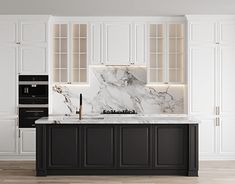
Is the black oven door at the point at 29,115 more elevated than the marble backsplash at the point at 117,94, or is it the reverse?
the marble backsplash at the point at 117,94

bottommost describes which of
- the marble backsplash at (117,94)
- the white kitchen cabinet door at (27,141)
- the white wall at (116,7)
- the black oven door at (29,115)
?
the white kitchen cabinet door at (27,141)

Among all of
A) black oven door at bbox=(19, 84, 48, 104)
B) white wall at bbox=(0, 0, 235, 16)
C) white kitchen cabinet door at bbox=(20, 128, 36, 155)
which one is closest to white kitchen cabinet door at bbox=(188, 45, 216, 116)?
white wall at bbox=(0, 0, 235, 16)

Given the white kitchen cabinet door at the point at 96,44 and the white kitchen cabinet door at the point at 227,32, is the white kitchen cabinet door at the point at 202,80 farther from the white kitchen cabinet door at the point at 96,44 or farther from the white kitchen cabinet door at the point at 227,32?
the white kitchen cabinet door at the point at 96,44

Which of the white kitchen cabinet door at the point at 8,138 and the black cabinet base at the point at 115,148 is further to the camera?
the white kitchen cabinet door at the point at 8,138

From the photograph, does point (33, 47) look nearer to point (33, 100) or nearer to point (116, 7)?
point (33, 100)

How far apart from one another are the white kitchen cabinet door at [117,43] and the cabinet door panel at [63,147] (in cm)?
206

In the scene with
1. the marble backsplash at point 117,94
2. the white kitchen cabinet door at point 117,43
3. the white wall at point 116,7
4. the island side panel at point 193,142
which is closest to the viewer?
the island side panel at point 193,142

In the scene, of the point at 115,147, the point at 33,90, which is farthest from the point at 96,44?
the point at 115,147

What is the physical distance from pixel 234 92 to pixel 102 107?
2533 millimetres

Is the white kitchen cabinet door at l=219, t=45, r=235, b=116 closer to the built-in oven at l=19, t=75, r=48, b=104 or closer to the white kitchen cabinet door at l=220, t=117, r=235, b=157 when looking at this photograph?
the white kitchen cabinet door at l=220, t=117, r=235, b=157

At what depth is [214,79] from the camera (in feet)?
23.8

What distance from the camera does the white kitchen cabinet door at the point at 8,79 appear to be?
722 cm

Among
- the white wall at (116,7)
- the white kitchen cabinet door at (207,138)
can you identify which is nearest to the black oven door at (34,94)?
the white wall at (116,7)

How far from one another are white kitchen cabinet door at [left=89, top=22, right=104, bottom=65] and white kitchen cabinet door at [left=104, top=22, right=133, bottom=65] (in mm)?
95
